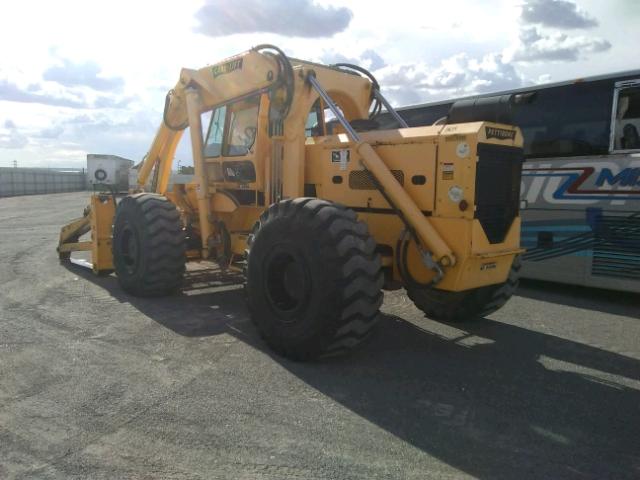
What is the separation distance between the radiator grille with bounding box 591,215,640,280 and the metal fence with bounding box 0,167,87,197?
1648 inches

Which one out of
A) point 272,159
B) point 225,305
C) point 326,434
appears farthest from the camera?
point 225,305

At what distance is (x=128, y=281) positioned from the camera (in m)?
7.30

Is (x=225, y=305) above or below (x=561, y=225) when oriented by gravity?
below

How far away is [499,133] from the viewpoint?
16.3 feet

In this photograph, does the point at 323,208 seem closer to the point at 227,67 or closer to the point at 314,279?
the point at 314,279

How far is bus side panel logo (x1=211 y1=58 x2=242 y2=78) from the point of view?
6577 millimetres

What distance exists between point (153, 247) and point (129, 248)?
832 mm

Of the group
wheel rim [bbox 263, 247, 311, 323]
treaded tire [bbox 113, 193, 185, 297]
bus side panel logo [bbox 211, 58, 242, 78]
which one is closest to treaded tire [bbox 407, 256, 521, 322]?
wheel rim [bbox 263, 247, 311, 323]

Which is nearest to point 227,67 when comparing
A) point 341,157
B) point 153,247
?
point 341,157

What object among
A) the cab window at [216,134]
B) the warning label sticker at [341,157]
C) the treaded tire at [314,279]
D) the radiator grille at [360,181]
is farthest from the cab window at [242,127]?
the treaded tire at [314,279]

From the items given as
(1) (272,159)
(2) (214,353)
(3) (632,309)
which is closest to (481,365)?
(2) (214,353)

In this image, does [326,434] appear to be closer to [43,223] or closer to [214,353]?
[214,353]

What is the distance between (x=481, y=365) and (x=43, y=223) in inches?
689

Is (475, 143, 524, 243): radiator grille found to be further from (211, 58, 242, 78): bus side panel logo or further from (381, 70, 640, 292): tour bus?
(211, 58, 242, 78): bus side panel logo
